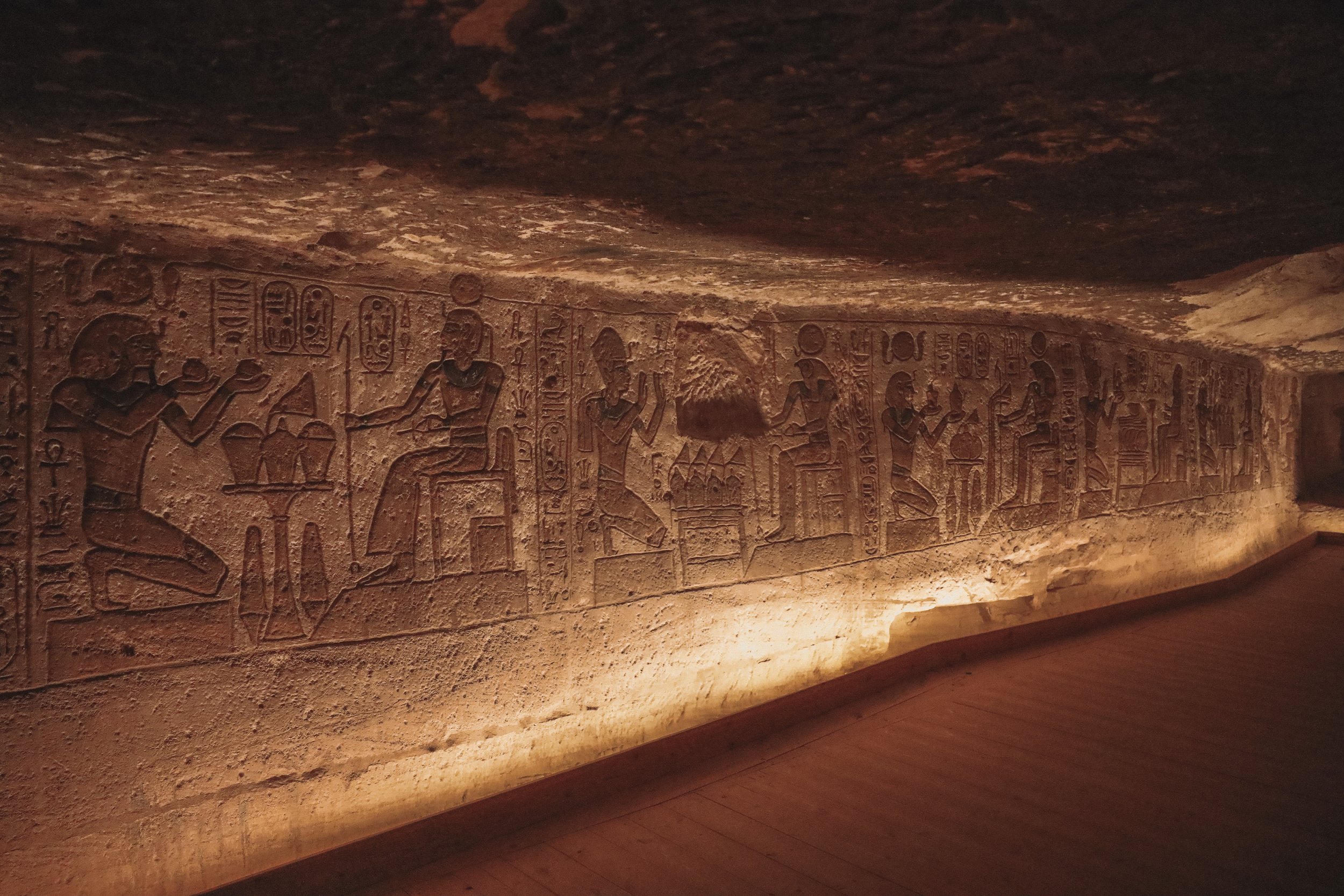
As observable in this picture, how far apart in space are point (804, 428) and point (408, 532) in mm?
1780

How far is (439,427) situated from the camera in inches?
106

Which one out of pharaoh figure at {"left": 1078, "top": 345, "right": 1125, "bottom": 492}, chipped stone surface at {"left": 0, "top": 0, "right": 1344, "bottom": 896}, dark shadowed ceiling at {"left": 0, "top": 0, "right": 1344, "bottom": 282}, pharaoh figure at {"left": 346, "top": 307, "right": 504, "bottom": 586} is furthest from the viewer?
pharaoh figure at {"left": 1078, "top": 345, "right": 1125, "bottom": 492}

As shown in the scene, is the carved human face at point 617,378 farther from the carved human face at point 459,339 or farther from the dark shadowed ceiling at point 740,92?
the dark shadowed ceiling at point 740,92

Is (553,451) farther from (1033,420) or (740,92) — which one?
(1033,420)

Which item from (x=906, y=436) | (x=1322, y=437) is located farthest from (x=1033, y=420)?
(x=1322, y=437)

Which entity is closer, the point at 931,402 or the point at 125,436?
the point at 125,436

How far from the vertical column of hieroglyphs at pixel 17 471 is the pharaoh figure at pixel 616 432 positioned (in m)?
1.60

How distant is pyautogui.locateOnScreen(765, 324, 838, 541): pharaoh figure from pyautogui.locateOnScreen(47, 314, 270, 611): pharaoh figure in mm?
2156

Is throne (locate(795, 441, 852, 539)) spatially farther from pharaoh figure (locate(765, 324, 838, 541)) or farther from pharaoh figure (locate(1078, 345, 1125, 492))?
pharaoh figure (locate(1078, 345, 1125, 492))

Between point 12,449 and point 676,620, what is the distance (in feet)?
7.05

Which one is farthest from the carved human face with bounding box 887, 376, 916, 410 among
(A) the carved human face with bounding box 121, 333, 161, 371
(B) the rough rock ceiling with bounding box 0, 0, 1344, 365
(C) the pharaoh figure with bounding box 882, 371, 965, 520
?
(A) the carved human face with bounding box 121, 333, 161, 371

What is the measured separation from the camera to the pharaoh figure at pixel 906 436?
3885 mm

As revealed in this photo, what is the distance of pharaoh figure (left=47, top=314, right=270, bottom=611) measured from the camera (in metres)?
2.14

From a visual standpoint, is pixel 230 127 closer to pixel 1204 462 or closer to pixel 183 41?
pixel 183 41
